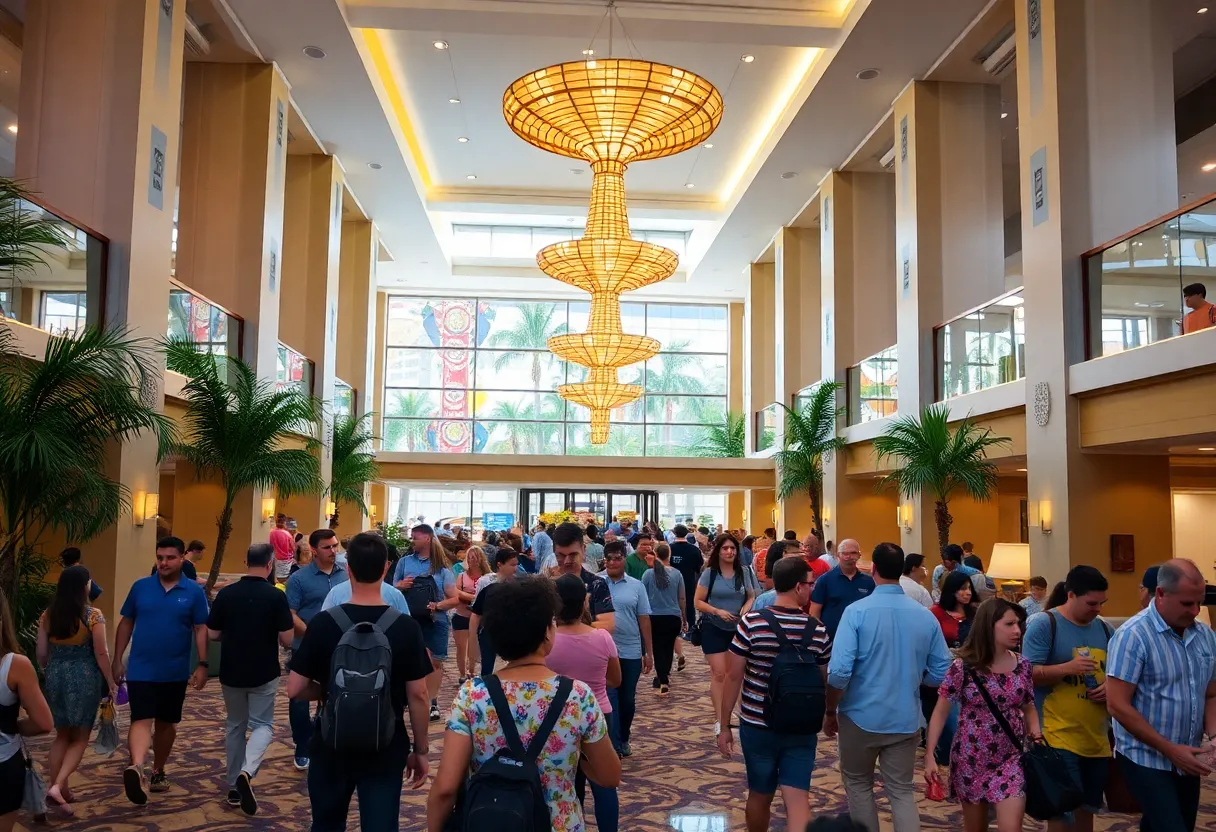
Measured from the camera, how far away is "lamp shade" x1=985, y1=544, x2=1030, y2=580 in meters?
10.7

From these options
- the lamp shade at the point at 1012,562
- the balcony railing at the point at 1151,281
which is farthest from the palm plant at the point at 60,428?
the balcony railing at the point at 1151,281

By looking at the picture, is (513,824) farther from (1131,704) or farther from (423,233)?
(423,233)

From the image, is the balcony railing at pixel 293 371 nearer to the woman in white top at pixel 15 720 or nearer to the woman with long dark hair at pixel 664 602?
the woman with long dark hair at pixel 664 602

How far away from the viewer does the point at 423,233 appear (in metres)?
25.3

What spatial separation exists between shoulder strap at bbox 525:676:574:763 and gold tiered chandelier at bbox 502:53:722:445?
1043cm

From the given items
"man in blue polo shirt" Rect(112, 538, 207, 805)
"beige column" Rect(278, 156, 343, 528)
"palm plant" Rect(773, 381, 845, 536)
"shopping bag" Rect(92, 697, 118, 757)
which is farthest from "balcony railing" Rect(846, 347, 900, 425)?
"shopping bag" Rect(92, 697, 118, 757)

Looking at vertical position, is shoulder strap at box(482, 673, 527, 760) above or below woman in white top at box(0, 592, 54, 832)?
above

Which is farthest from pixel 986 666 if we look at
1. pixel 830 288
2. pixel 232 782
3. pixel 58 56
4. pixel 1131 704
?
pixel 830 288

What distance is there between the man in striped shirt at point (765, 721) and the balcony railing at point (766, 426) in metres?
18.9

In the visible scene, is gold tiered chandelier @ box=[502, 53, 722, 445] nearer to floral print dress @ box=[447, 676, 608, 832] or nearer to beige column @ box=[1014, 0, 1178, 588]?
beige column @ box=[1014, 0, 1178, 588]

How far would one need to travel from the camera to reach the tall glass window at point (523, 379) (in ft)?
105

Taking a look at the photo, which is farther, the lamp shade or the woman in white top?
the lamp shade

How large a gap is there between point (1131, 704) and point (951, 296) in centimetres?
1163

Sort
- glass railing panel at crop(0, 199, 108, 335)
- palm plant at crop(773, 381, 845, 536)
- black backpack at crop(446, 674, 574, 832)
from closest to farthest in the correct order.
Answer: black backpack at crop(446, 674, 574, 832)
glass railing panel at crop(0, 199, 108, 335)
palm plant at crop(773, 381, 845, 536)
